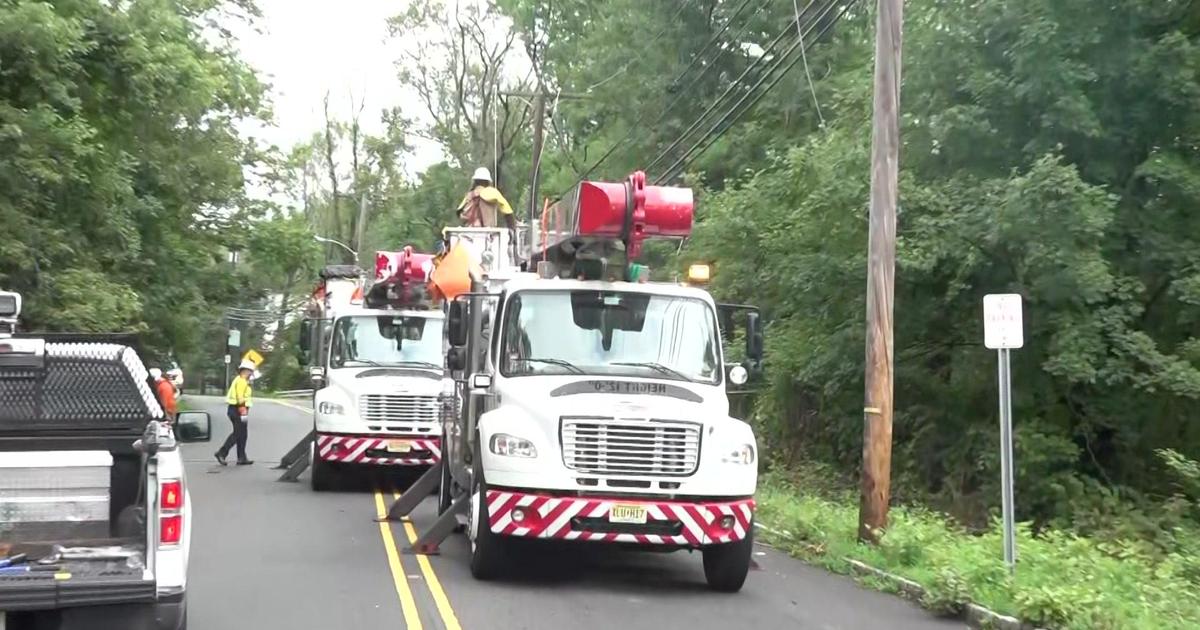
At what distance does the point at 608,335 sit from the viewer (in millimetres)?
11875

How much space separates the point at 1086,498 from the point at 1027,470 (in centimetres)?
93

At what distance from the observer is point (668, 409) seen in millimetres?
10922

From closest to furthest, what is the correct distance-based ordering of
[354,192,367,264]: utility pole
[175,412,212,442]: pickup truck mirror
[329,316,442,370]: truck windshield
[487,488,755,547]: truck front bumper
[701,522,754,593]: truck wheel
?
[175,412,212,442]: pickup truck mirror < [487,488,755,547]: truck front bumper < [701,522,754,593]: truck wheel < [329,316,442,370]: truck windshield < [354,192,367,264]: utility pole

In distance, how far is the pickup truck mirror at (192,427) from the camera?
8.64 metres

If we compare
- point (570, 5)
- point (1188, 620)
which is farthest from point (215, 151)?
point (1188, 620)

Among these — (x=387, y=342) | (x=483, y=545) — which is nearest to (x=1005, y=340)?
(x=483, y=545)

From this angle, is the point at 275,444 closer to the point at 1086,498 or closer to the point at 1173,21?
the point at 1086,498

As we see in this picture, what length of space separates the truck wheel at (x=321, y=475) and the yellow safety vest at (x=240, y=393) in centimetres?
483

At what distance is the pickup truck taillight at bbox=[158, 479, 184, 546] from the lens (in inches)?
266

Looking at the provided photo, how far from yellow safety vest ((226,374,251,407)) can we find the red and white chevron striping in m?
5.81

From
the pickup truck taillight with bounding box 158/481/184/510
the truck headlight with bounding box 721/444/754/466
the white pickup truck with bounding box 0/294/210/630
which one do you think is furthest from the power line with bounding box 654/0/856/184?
the pickup truck taillight with bounding box 158/481/184/510

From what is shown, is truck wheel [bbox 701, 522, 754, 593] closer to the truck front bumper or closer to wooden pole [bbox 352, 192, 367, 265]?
the truck front bumper

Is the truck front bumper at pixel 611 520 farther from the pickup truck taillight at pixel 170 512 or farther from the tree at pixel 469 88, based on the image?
the tree at pixel 469 88

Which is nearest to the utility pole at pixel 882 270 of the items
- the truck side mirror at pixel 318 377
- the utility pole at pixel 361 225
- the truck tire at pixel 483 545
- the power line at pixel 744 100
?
the truck tire at pixel 483 545
